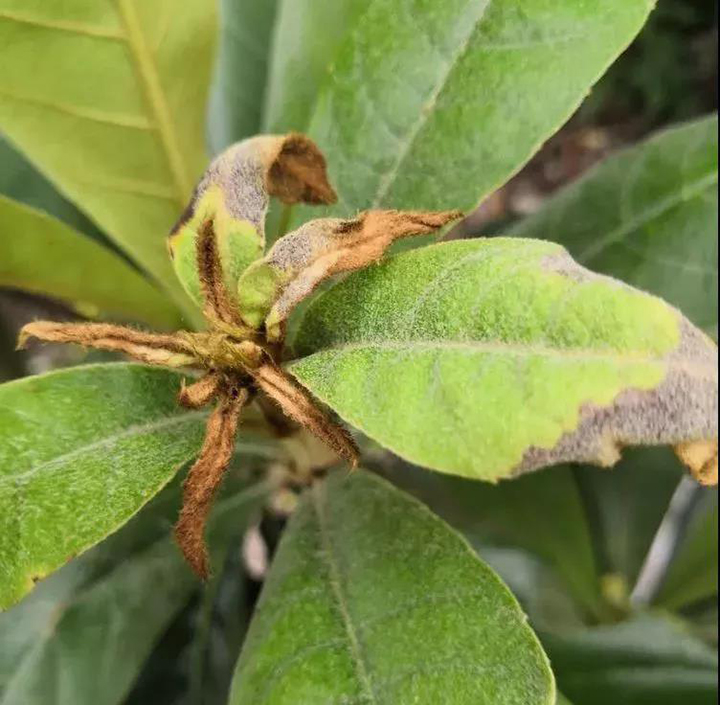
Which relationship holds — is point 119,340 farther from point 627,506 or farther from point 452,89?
point 627,506

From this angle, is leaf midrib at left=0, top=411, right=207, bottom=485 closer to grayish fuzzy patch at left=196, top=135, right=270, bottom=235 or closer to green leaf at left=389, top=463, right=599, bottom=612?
grayish fuzzy patch at left=196, top=135, right=270, bottom=235

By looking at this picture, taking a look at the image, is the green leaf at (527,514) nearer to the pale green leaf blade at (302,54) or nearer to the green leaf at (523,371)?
the pale green leaf blade at (302,54)

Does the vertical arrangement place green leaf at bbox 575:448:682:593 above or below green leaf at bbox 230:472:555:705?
below

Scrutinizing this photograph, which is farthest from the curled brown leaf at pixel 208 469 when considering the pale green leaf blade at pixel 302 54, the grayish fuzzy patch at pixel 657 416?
the pale green leaf blade at pixel 302 54

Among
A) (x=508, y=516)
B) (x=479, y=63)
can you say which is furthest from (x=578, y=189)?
(x=508, y=516)

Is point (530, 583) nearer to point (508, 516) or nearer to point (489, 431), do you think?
point (508, 516)

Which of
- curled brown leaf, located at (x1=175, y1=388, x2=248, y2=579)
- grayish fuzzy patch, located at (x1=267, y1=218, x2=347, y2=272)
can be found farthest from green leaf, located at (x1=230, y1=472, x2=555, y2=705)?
grayish fuzzy patch, located at (x1=267, y1=218, x2=347, y2=272)
